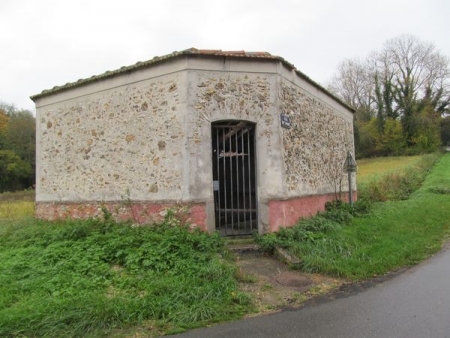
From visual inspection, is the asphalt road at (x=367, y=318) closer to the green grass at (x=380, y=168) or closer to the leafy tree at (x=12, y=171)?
the green grass at (x=380, y=168)

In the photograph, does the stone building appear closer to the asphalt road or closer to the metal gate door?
the metal gate door

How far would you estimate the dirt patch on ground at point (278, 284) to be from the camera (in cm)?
469

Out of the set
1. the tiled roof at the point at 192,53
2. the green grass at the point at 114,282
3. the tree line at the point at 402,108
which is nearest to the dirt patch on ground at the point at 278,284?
the green grass at the point at 114,282

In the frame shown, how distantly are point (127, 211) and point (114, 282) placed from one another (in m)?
3.03

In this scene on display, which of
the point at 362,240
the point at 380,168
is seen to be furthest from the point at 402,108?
the point at 362,240

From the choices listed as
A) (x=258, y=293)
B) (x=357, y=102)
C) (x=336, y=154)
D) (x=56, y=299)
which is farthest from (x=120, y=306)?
(x=357, y=102)

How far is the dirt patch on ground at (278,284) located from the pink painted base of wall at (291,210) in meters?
1.22

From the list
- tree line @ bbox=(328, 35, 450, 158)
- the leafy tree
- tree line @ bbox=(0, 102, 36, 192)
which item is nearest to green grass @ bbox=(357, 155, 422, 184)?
tree line @ bbox=(328, 35, 450, 158)

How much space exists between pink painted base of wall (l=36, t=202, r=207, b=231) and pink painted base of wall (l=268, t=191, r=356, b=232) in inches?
61.9

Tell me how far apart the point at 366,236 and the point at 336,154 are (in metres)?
3.91

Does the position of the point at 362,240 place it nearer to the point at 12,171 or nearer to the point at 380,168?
the point at 380,168

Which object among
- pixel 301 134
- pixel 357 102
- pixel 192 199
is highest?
pixel 357 102

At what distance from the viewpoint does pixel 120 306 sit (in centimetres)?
417

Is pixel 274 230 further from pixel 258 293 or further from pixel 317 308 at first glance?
pixel 317 308
